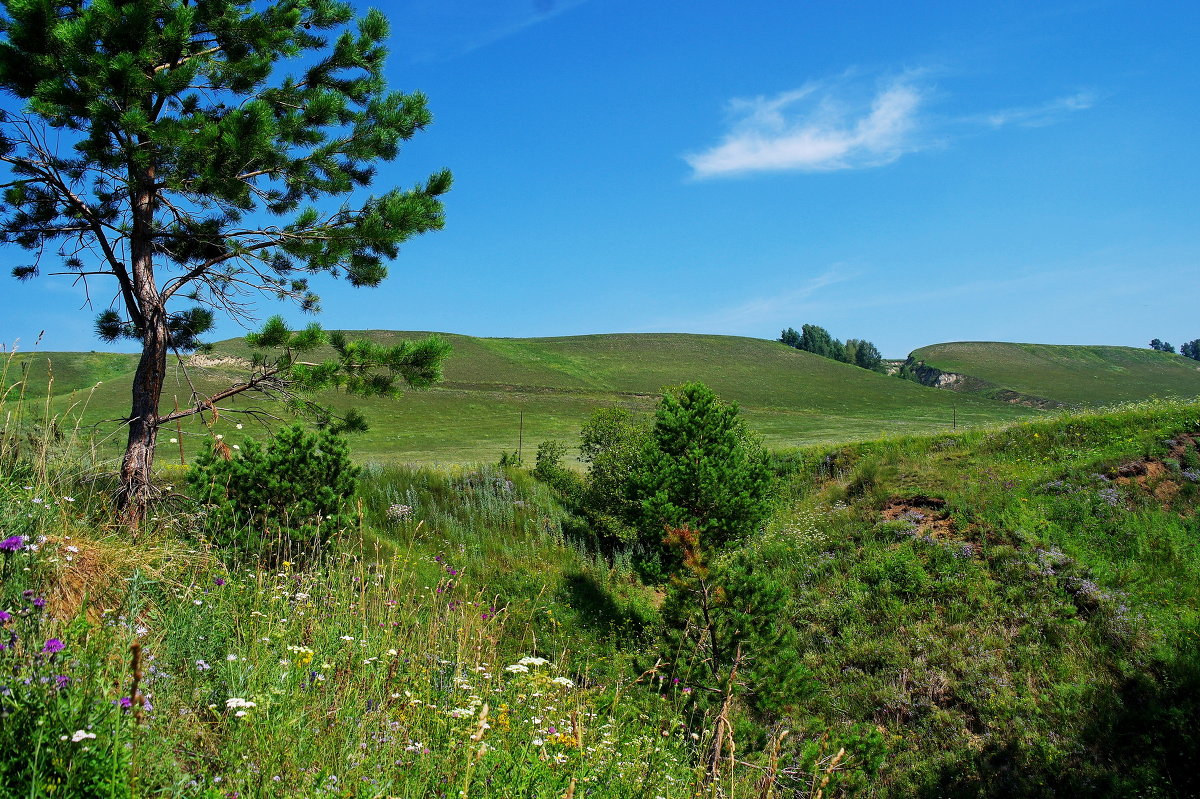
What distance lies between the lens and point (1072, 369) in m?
103

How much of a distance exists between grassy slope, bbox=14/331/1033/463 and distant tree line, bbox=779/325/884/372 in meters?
24.1

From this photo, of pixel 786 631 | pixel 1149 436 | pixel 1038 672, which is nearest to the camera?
pixel 786 631

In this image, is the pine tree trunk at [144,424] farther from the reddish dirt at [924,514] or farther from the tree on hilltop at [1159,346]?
the tree on hilltop at [1159,346]

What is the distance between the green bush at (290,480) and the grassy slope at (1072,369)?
84655mm

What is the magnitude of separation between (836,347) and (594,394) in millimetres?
74258

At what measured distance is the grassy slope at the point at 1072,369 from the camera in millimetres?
84500

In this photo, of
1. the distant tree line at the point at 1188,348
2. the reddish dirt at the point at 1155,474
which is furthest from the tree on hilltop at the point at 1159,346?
the reddish dirt at the point at 1155,474

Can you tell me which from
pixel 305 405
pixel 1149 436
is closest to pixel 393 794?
pixel 305 405

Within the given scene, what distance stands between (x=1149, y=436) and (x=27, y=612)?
55.4 ft

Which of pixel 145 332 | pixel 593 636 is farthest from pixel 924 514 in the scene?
pixel 145 332

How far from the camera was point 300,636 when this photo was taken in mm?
4164

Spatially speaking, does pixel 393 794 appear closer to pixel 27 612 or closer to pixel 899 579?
pixel 27 612

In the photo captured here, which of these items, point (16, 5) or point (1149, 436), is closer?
point (16, 5)

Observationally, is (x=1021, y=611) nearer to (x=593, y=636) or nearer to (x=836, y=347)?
(x=593, y=636)
